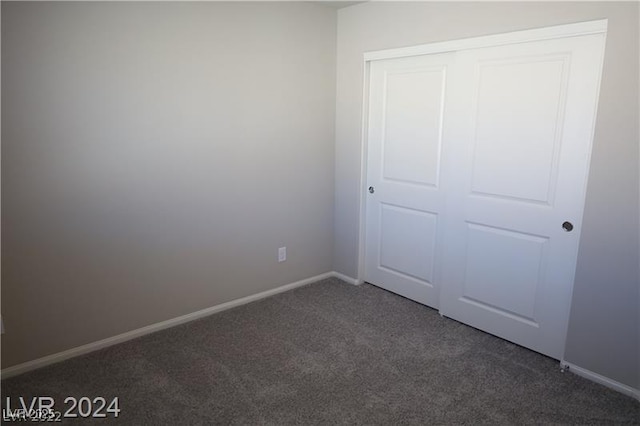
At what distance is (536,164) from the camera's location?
8.72ft

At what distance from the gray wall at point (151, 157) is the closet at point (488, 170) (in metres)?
0.65

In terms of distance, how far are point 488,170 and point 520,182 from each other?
0.22m

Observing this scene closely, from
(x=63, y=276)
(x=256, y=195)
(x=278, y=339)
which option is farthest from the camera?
(x=256, y=195)

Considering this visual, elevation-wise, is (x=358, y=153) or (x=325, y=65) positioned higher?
(x=325, y=65)

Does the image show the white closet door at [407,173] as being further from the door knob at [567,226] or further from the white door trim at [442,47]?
the door knob at [567,226]

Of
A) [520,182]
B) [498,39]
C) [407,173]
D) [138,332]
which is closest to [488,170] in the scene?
[520,182]

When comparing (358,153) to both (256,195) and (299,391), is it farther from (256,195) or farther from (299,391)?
(299,391)

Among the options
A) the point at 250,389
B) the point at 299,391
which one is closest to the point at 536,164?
the point at 299,391

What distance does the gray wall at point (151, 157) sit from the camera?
7.98 feet

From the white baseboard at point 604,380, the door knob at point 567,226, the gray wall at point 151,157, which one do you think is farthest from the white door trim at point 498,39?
the white baseboard at point 604,380

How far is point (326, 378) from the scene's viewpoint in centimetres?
254

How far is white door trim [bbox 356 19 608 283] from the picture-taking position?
93.4 inches

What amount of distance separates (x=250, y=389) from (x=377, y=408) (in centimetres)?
68

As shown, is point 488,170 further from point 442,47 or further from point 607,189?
point 442,47
